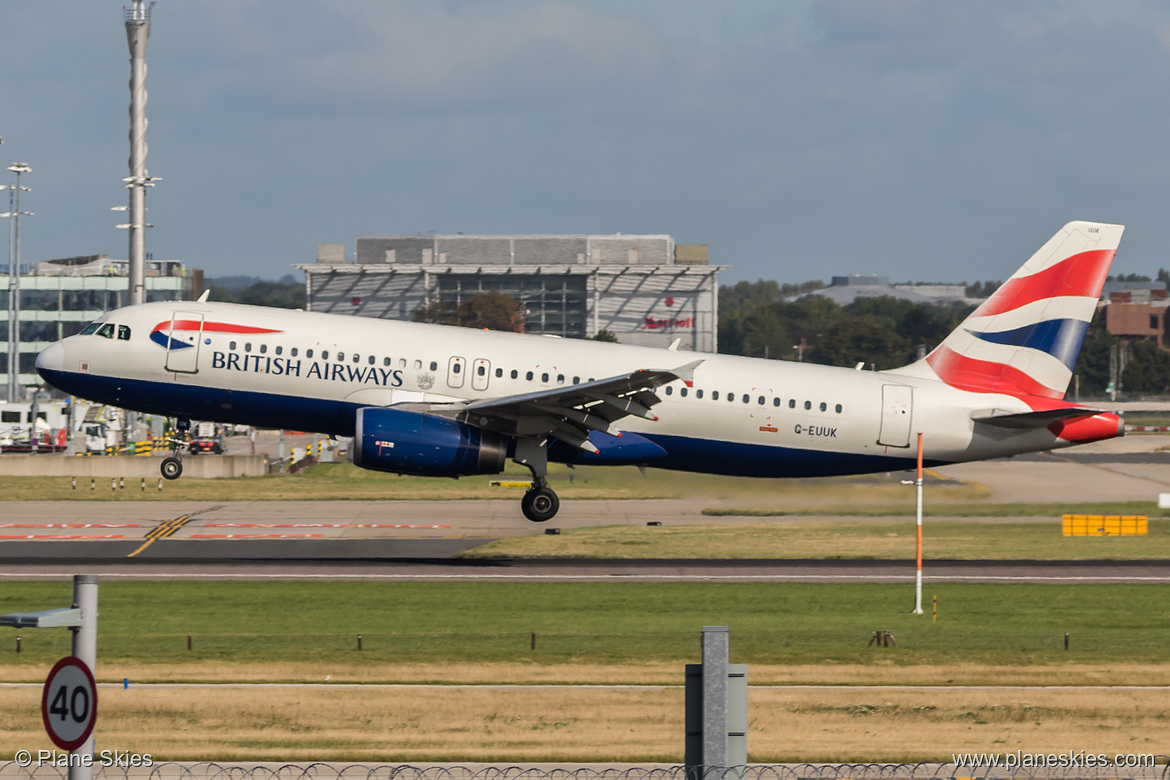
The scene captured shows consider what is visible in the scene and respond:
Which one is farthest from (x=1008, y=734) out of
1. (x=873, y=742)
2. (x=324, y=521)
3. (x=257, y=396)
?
(x=324, y=521)

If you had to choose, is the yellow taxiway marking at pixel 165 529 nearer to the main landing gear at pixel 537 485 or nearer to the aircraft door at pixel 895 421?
the main landing gear at pixel 537 485

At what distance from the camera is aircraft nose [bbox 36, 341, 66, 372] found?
123ft

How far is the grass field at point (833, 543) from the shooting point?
39.6 m

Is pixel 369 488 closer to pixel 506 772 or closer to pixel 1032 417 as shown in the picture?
pixel 1032 417

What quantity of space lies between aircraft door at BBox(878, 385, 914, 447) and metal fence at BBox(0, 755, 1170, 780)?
2142 centimetres

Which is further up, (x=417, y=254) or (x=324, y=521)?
(x=417, y=254)

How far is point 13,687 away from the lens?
70.4ft

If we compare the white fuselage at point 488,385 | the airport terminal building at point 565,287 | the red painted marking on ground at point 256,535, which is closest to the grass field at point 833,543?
the white fuselage at point 488,385

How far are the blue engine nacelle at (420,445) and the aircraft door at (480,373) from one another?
176cm

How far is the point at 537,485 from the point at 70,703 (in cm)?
2844

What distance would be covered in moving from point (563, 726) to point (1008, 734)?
21.5 feet

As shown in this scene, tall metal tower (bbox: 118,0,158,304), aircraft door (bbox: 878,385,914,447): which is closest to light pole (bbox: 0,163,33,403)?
tall metal tower (bbox: 118,0,158,304)

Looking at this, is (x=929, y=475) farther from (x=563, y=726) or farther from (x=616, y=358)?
(x=563, y=726)

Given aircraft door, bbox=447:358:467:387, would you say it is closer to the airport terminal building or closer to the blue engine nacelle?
the blue engine nacelle
